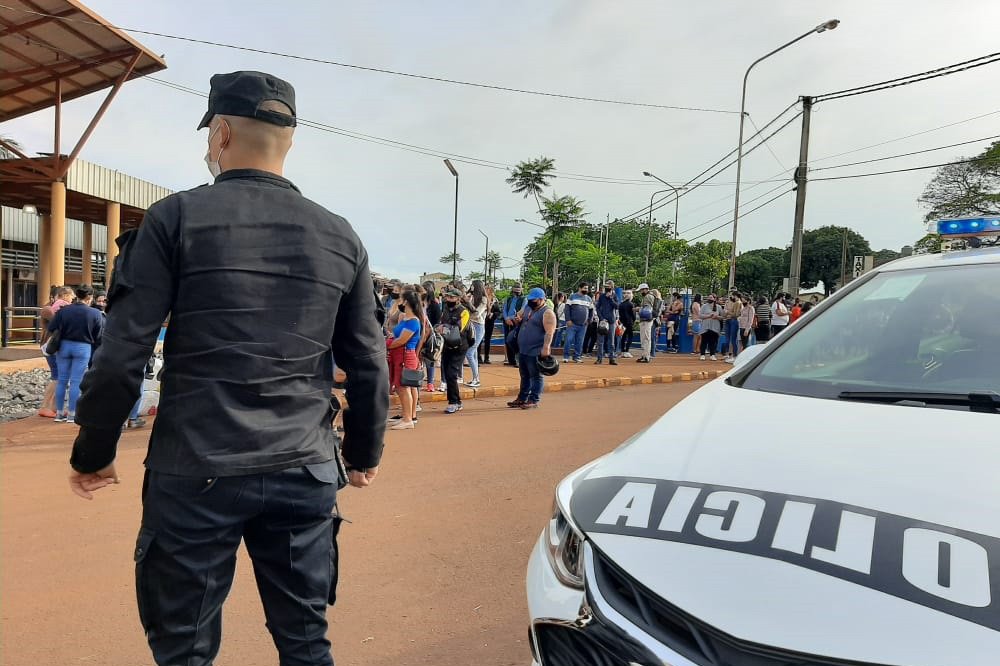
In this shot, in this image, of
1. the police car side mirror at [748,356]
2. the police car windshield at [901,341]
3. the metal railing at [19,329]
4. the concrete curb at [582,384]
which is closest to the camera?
the police car windshield at [901,341]

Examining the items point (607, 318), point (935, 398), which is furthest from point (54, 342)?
point (607, 318)

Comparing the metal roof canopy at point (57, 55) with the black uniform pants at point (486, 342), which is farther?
the black uniform pants at point (486, 342)

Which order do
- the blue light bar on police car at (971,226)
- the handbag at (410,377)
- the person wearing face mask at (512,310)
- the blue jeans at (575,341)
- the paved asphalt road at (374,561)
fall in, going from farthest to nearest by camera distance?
the blue jeans at (575,341) < the person wearing face mask at (512,310) < the handbag at (410,377) < the blue light bar on police car at (971,226) < the paved asphalt road at (374,561)

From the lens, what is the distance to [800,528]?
53.0 inches

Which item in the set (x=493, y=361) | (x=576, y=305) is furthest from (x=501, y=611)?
(x=493, y=361)

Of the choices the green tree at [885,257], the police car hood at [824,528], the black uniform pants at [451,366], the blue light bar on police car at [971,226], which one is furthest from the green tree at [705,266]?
the police car hood at [824,528]

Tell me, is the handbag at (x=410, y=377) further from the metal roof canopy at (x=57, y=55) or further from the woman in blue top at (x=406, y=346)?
the metal roof canopy at (x=57, y=55)

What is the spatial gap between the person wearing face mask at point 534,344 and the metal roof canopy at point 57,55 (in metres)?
10.8

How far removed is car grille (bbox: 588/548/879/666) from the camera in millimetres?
1166

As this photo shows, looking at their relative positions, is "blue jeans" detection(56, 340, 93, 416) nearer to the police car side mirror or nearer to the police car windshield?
the police car side mirror

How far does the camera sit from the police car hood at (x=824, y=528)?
1.14 meters

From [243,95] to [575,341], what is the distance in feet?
43.0

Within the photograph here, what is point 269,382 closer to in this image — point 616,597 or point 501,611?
point 616,597

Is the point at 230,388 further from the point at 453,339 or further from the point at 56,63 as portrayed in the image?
the point at 56,63
